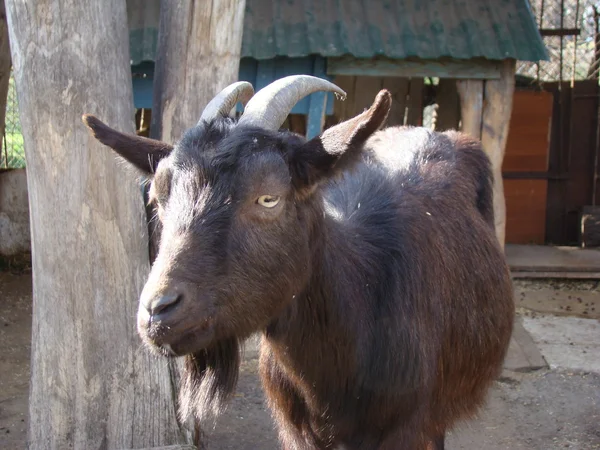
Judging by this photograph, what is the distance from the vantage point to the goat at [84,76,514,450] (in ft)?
8.85

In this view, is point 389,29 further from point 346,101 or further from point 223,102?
point 223,102

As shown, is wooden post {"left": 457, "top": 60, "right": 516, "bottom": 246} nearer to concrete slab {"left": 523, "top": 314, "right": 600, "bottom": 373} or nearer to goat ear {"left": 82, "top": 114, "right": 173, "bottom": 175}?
concrete slab {"left": 523, "top": 314, "right": 600, "bottom": 373}

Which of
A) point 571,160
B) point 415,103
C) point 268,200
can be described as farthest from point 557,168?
point 268,200

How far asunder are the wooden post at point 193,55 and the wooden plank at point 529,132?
752cm

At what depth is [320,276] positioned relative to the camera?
10.4ft

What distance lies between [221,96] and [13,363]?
3.88 metres

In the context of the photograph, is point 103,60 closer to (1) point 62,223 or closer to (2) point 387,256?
(1) point 62,223

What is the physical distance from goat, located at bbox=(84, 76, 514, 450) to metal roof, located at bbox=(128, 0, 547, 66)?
2.92 m

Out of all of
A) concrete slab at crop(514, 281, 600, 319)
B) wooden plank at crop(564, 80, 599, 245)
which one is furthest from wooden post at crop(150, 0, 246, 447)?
wooden plank at crop(564, 80, 599, 245)

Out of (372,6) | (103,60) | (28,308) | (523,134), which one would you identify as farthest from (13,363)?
(523,134)

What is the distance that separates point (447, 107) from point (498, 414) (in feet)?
18.3

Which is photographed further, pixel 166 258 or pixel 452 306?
pixel 452 306

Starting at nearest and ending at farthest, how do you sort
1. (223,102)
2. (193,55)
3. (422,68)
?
(223,102) → (193,55) → (422,68)

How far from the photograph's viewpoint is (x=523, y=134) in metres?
10.9
